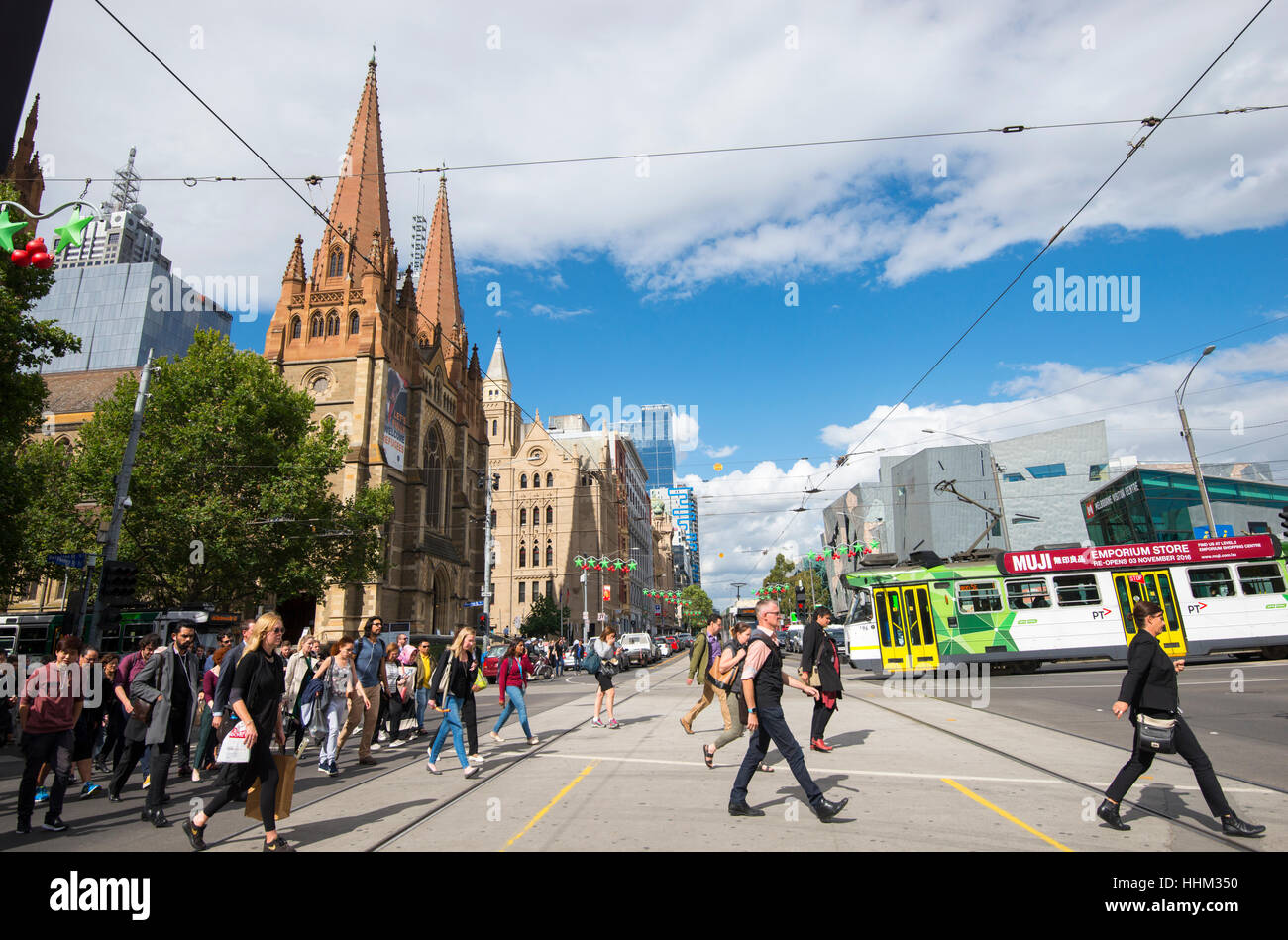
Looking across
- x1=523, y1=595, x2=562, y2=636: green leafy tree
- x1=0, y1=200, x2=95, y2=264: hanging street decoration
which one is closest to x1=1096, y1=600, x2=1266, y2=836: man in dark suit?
x1=0, y1=200, x2=95, y2=264: hanging street decoration

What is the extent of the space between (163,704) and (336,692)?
2.25 meters

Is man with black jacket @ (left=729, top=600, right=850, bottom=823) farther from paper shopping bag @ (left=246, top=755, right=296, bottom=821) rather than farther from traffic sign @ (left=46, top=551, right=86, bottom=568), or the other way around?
traffic sign @ (left=46, top=551, right=86, bottom=568)

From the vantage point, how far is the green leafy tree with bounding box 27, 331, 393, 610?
2717cm

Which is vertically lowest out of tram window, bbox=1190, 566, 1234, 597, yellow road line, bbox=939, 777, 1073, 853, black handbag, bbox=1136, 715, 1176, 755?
yellow road line, bbox=939, 777, 1073, 853

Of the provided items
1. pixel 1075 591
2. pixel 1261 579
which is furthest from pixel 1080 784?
pixel 1261 579

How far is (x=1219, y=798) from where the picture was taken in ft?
16.9

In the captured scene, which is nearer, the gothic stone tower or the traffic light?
the traffic light

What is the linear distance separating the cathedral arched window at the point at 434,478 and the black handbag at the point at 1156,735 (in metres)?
47.0

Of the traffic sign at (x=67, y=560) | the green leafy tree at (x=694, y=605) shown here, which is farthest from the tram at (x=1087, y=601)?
the green leafy tree at (x=694, y=605)

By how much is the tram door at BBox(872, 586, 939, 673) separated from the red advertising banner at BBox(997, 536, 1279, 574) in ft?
8.22

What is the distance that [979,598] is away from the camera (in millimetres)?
20359

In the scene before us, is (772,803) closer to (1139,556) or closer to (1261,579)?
(1139,556)

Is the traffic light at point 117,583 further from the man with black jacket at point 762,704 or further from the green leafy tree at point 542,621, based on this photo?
the green leafy tree at point 542,621

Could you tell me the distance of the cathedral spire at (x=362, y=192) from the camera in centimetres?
4728
